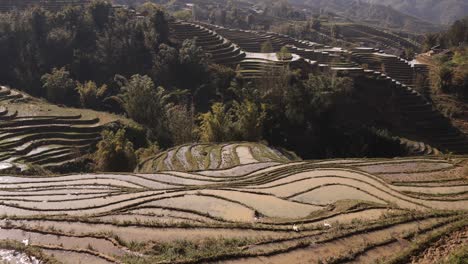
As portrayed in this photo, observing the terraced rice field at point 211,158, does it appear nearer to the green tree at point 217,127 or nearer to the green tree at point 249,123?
the green tree at point 217,127

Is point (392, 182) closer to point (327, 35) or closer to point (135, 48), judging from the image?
point (135, 48)

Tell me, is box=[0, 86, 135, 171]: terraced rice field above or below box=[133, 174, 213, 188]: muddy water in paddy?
below

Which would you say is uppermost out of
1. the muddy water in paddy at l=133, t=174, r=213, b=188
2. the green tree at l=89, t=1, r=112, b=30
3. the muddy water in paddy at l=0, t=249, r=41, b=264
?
the green tree at l=89, t=1, r=112, b=30

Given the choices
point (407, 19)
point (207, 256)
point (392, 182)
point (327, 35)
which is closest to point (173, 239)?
point (207, 256)

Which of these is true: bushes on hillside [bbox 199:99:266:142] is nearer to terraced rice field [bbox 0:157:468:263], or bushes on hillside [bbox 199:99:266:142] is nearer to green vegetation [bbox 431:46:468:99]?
terraced rice field [bbox 0:157:468:263]

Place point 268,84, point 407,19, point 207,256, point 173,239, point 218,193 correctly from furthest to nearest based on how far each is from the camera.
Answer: point 407,19, point 268,84, point 218,193, point 173,239, point 207,256

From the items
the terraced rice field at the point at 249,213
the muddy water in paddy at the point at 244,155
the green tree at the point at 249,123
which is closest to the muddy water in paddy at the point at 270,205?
the terraced rice field at the point at 249,213

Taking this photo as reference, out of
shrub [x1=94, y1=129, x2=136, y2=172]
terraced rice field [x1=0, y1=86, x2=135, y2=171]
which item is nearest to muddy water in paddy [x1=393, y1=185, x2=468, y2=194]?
shrub [x1=94, y1=129, x2=136, y2=172]
